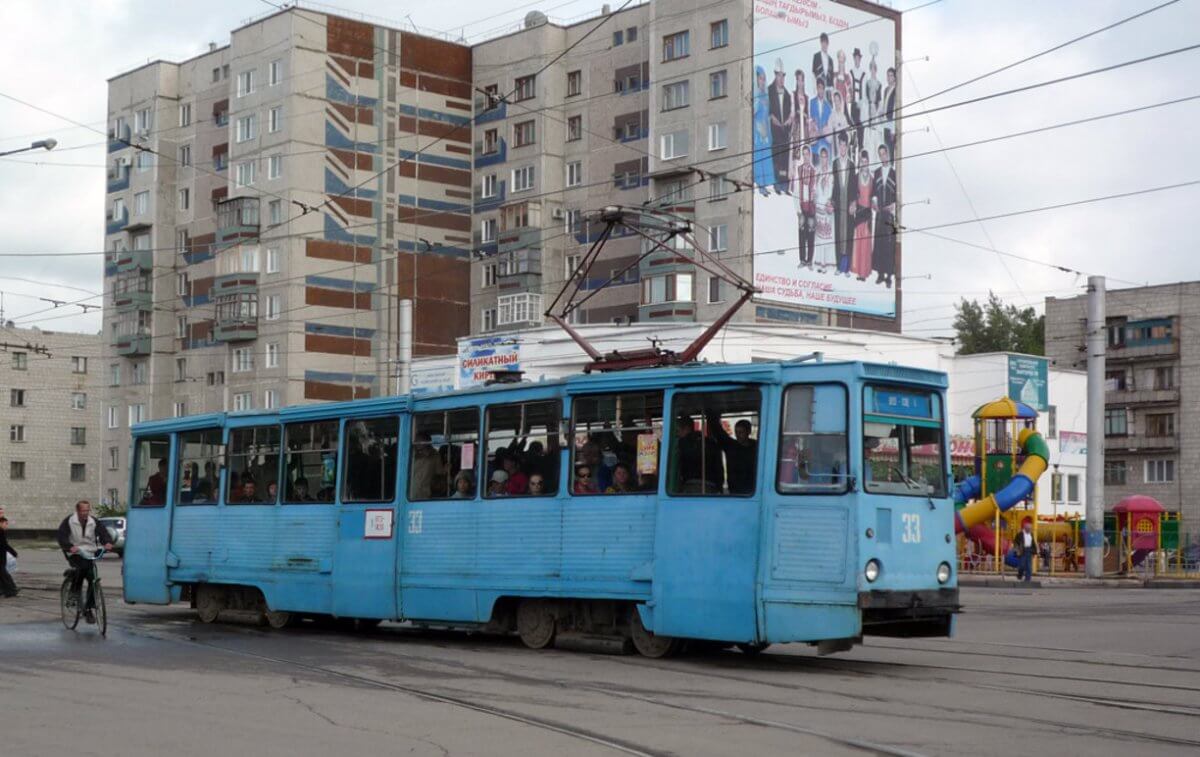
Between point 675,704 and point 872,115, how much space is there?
55.9 meters

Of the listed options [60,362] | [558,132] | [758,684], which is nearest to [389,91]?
[558,132]

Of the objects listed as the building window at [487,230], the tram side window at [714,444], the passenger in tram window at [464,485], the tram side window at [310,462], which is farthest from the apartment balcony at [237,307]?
the tram side window at [714,444]

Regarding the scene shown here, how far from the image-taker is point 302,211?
67438 mm

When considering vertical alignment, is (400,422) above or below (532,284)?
below

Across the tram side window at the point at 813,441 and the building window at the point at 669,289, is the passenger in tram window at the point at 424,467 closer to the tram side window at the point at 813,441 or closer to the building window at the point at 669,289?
the tram side window at the point at 813,441

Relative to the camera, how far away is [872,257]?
215ft

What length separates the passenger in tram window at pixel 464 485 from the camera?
17781mm

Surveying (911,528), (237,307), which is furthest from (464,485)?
(237,307)

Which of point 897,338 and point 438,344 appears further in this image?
point 438,344

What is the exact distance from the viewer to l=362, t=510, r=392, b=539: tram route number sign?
18.8m

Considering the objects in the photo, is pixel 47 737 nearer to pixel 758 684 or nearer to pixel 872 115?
pixel 758 684

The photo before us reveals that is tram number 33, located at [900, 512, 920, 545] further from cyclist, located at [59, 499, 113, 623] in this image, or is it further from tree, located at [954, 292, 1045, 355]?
tree, located at [954, 292, 1045, 355]

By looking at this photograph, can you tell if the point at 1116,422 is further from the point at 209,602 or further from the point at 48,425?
the point at 209,602

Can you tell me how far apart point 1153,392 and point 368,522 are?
69303 mm
